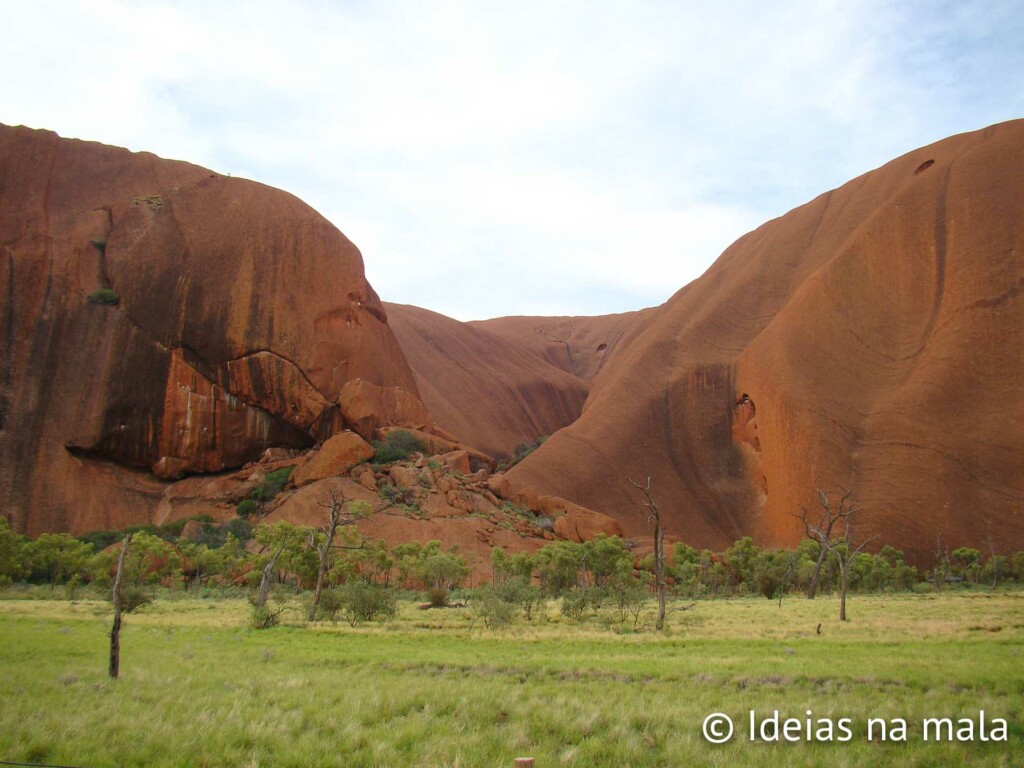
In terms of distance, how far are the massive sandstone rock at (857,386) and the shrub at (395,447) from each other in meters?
8.50

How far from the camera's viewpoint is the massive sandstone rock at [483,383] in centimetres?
8300

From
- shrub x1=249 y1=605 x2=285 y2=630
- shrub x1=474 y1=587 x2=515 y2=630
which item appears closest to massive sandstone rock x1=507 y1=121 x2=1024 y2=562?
shrub x1=474 y1=587 x2=515 y2=630

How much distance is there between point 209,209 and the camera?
179 ft

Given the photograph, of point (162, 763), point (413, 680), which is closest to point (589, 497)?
point (413, 680)

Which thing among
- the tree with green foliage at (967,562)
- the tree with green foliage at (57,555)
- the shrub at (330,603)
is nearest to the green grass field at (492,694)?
the shrub at (330,603)

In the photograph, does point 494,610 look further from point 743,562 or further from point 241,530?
point 241,530

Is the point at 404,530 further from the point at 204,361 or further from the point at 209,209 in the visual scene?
the point at 209,209

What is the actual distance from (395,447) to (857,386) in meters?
35.8

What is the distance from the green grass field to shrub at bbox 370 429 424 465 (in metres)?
31.7

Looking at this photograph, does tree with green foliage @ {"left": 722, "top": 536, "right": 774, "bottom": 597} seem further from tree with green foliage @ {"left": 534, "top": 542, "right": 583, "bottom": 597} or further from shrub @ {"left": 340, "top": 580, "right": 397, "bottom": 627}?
shrub @ {"left": 340, "top": 580, "right": 397, "bottom": 627}

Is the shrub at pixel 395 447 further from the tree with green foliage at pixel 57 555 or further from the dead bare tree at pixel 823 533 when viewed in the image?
the dead bare tree at pixel 823 533

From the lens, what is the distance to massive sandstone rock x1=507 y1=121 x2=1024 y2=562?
5075 cm

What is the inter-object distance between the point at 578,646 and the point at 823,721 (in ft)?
28.6

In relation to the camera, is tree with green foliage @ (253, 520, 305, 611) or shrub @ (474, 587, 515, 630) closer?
shrub @ (474, 587, 515, 630)
